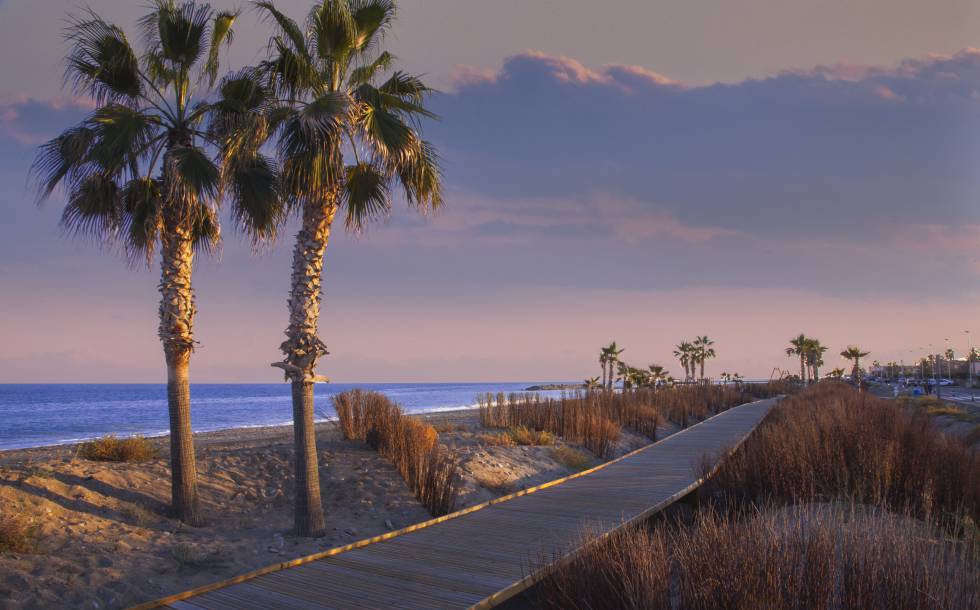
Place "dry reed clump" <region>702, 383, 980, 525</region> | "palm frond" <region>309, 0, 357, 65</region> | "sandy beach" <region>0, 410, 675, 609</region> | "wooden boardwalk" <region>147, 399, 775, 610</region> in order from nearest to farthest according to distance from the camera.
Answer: "wooden boardwalk" <region>147, 399, 775, 610</region>
"sandy beach" <region>0, 410, 675, 609</region>
"dry reed clump" <region>702, 383, 980, 525</region>
"palm frond" <region>309, 0, 357, 65</region>

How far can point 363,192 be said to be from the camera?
9.27 m

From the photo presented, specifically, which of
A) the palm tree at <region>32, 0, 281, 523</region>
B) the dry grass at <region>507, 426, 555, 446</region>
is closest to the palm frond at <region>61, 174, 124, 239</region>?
the palm tree at <region>32, 0, 281, 523</region>

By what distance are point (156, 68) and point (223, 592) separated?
23.0ft

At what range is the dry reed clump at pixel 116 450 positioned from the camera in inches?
404

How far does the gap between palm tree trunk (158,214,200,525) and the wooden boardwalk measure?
3.13 meters

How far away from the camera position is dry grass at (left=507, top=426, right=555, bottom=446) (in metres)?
15.7

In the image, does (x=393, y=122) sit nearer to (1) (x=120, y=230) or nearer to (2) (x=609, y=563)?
(1) (x=120, y=230)

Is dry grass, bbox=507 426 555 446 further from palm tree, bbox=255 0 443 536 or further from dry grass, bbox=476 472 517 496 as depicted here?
palm tree, bbox=255 0 443 536

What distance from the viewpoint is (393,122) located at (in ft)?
26.0

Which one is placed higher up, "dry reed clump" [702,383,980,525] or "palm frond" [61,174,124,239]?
"palm frond" [61,174,124,239]

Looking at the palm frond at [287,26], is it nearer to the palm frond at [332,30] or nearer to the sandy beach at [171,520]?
the palm frond at [332,30]

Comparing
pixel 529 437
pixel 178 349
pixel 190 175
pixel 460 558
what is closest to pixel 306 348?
pixel 178 349

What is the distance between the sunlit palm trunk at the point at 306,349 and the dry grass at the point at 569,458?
7591 mm

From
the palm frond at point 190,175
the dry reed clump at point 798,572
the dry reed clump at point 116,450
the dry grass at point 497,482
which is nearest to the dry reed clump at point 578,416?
the dry grass at point 497,482
